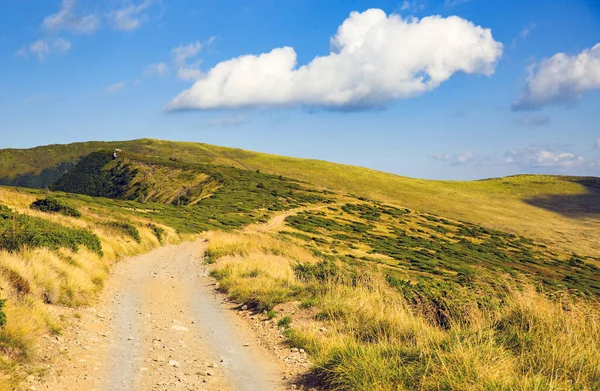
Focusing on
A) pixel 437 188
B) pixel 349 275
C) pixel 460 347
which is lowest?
pixel 349 275

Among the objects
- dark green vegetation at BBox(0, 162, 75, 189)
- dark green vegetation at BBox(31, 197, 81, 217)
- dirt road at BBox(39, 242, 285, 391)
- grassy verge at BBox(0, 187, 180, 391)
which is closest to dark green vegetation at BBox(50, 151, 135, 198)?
dark green vegetation at BBox(0, 162, 75, 189)

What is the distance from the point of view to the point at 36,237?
15.2 meters

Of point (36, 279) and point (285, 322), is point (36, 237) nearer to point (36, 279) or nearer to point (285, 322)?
point (36, 279)

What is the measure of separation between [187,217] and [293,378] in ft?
147

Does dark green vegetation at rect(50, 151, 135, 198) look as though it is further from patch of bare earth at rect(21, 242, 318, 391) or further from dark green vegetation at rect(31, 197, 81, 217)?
patch of bare earth at rect(21, 242, 318, 391)

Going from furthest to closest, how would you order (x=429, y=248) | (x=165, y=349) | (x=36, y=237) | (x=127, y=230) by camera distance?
(x=429, y=248)
(x=127, y=230)
(x=36, y=237)
(x=165, y=349)

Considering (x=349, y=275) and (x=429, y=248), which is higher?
(x=349, y=275)

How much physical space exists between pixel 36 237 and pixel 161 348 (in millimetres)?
8467

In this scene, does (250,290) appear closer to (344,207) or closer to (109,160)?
(344,207)

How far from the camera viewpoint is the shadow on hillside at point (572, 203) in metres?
140

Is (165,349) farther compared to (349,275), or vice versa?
(349,275)

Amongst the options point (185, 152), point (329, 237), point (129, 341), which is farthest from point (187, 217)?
point (185, 152)

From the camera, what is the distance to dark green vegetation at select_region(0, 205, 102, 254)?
14258mm

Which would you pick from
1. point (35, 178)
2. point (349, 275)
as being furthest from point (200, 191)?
point (35, 178)
